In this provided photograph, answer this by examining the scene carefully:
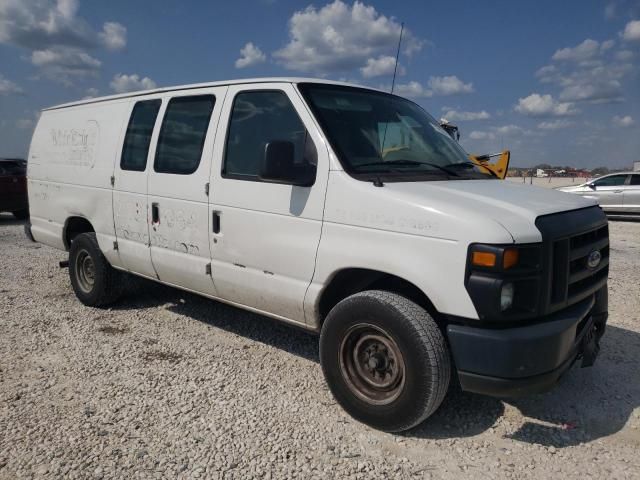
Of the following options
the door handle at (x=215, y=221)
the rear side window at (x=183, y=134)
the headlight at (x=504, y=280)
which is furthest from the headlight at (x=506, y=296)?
the rear side window at (x=183, y=134)

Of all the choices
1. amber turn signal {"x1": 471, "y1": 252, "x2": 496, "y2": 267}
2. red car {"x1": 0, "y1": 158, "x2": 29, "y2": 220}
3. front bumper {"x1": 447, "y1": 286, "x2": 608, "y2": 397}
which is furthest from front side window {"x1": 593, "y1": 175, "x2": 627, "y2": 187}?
red car {"x1": 0, "y1": 158, "x2": 29, "y2": 220}

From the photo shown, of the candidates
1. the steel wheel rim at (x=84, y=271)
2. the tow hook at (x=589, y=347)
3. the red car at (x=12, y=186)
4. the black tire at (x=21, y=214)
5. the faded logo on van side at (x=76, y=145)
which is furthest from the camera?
the black tire at (x=21, y=214)

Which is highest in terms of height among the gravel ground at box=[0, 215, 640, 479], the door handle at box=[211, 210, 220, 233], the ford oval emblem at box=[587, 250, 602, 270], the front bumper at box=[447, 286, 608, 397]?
the door handle at box=[211, 210, 220, 233]

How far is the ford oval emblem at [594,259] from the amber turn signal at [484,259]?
2.99ft

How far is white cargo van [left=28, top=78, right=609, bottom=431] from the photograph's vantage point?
277 centimetres

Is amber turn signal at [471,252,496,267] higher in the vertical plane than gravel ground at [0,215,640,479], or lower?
higher

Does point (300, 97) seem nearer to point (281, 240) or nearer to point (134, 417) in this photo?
point (281, 240)

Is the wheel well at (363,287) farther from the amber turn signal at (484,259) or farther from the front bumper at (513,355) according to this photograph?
the amber turn signal at (484,259)

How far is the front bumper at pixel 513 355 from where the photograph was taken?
272 centimetres

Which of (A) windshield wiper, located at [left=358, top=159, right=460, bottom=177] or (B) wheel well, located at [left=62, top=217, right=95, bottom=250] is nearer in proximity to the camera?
(A) windshield wiper, located at [left=358, top=159, right=460, bottom=177]

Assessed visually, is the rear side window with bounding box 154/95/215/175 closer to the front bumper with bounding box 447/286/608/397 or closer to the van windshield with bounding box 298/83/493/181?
the van windshield with bounding box 298/83/493/181

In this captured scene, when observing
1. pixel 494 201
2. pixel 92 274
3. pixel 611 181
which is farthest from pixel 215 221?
pixel 611 181

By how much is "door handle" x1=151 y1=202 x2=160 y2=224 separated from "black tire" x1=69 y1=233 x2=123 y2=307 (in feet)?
3.75

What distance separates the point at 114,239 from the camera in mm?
5051
